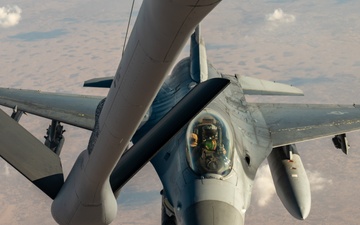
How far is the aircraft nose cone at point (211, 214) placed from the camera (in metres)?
12.3

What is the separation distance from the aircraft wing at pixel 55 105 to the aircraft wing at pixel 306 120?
6816 mm

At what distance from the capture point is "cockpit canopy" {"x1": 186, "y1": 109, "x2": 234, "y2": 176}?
13258mm

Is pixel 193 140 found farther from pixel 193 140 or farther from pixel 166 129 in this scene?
pixel 166 129

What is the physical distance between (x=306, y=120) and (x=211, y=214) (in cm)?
976

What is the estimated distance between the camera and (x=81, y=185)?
918 cm

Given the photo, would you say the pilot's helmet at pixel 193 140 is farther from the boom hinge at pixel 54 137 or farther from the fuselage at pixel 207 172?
the boom hinge at pixel 54 137

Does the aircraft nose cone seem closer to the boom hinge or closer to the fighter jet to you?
the fighter jet

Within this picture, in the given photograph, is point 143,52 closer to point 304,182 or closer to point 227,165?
point 227,165

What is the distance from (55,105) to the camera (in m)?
21.0

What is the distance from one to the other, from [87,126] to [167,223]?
5.47 metres

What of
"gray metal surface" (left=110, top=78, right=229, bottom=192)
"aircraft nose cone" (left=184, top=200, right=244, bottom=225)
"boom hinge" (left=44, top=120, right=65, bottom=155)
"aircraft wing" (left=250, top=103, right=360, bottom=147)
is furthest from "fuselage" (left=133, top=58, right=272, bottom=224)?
"boom hinge" (left=44, top=120, right=65, bottom=155)

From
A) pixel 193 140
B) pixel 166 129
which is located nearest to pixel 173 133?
pixel 166 129

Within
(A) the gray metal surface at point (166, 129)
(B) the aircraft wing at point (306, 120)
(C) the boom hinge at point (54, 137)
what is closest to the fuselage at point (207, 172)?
(A) the gray metal surface at point (166, 129)

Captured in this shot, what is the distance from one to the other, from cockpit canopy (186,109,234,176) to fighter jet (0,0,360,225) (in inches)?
1.0
